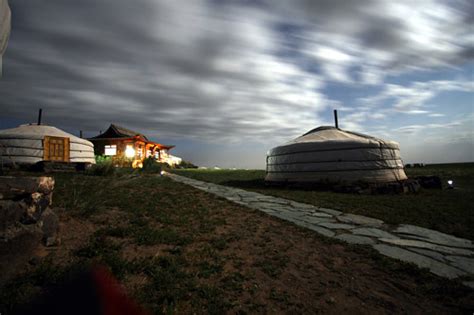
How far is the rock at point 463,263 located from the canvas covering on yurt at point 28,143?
15035 millimetres

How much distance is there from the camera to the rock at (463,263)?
2.00m

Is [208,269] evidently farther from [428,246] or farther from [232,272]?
[428,246]

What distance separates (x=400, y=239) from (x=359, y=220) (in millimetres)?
827

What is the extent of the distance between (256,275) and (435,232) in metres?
2.75

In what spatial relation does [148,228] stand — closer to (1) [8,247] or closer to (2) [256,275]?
(1) [8,247]

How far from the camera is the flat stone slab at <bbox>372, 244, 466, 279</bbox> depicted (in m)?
1.90

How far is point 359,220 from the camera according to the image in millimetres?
3500

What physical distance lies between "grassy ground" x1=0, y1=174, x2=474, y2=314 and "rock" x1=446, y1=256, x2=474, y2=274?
0.44 metres

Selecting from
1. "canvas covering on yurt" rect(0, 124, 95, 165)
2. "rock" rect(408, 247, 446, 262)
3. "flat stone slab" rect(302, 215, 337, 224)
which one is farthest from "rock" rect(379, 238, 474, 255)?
"canvas covering on yurt" rect(0, 124, 95, 165)

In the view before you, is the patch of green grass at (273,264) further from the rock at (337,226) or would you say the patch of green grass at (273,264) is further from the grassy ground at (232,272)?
the rock at (337,226)

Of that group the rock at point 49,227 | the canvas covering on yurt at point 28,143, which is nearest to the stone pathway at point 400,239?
the rock at point 49,227

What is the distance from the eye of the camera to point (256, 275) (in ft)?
6.07

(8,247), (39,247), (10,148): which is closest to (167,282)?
(8,247)

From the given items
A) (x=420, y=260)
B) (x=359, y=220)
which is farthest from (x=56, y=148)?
(x=420, y=260)
